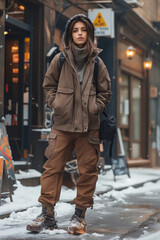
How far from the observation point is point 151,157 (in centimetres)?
2062

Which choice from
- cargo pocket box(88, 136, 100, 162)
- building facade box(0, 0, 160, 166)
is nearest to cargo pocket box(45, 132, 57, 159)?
cargo pocket box(88, 136, 100, 162)

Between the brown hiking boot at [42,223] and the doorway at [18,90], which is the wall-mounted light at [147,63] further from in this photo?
the brown hiking boot at [42,223]

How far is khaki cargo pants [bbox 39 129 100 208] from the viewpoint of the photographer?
210 inches

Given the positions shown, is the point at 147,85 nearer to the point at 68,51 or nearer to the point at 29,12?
the point at 29,12

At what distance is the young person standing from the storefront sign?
8.00 meters

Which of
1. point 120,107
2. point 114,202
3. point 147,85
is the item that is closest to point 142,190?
point 114,202

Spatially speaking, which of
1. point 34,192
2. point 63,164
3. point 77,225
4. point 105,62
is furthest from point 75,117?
point 105,62

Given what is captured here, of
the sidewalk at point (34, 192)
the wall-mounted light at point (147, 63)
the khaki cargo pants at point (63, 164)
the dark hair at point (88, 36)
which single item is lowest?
the sidewalk at point (34, 192)

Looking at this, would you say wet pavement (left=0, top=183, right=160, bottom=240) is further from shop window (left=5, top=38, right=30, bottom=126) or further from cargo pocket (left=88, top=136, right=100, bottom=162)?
shop window (left=5, top=38, right=30, bottom=126)

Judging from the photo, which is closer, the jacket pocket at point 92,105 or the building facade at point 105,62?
the jacket pocket at point 92,105

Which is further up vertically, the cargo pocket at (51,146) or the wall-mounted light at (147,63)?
the wall-mounted light at (147,63)

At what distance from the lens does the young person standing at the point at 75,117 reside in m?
5.34

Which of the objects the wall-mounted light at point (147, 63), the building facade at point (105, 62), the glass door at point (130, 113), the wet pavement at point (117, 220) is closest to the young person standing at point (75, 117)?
the wet pavement at point (117, 220)

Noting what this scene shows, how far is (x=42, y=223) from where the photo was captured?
17.6 ft
